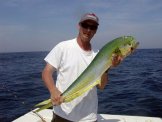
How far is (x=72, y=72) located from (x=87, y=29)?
0.52 m

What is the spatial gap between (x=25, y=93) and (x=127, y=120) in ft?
27.9

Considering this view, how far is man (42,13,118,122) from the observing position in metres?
3.30

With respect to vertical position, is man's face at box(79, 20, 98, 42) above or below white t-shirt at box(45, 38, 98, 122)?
above

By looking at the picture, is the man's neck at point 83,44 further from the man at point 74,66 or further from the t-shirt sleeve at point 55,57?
the t-shirt sleeve at point 55,57

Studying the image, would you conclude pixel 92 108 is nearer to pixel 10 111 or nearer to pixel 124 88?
pixel 10 111

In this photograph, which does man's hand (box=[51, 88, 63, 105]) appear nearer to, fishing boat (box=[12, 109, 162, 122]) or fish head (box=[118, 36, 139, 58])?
fish head (box=[118, 36, 139, 58])

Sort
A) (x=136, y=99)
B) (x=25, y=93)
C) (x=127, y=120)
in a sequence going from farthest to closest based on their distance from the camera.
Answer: (x=25, y=93) → (x=136, y=99) → (x=127, y=120)

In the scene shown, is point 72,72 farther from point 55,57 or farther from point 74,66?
point 55,57

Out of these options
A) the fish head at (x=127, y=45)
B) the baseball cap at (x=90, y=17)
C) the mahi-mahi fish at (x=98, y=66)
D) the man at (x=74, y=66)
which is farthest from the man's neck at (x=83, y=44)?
the fish head at (x=127, y=45)

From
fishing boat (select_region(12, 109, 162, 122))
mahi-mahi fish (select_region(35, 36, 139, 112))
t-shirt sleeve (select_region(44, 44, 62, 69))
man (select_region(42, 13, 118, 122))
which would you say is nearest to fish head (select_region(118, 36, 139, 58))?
mahi-mahi fish (select_region(35, 36, 139, 112))

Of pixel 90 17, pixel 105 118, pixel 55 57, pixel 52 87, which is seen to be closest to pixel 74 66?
pixel 55 57

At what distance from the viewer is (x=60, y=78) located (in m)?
3.37

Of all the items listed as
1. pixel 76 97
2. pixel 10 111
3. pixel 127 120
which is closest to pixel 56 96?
pixel 76 97

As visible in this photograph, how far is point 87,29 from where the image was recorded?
10.8 ft
